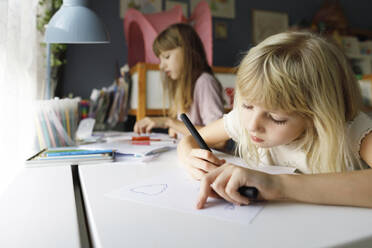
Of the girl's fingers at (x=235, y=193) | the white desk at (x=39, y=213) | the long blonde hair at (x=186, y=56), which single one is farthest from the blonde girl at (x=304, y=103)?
the long blonde hair at (x=186, y=56)

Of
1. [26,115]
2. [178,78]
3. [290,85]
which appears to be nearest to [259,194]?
[290,85]

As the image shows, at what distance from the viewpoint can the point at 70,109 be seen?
0.91 metres

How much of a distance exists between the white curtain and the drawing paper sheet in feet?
0.76

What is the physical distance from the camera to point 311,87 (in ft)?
1.90

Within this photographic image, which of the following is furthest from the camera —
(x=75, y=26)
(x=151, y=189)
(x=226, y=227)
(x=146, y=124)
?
(x=146, y=124)

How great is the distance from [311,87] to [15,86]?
25.2 inches

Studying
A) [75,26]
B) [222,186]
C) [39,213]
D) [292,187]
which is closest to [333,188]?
[292,187]

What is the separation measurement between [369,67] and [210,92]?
2.14 m

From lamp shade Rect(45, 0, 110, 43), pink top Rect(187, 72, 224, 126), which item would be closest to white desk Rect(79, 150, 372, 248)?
lamp shade Rect(45, 0, 110, 43)

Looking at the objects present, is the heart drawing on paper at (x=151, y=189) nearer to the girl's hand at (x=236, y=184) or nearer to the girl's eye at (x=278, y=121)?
the girl's hand at (x=236, y=184)

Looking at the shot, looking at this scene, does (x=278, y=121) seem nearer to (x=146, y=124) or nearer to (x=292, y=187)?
(x=292, y=187)

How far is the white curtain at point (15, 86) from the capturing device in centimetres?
58

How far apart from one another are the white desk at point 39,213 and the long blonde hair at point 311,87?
1.30 ft

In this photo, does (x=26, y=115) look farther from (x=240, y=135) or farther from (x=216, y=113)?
(x=216, y=113)
